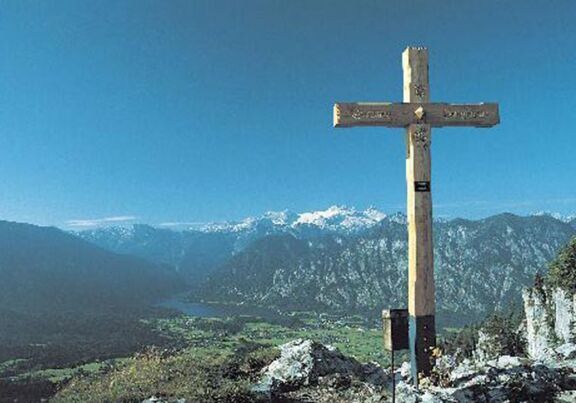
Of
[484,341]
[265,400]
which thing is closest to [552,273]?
[484,341]

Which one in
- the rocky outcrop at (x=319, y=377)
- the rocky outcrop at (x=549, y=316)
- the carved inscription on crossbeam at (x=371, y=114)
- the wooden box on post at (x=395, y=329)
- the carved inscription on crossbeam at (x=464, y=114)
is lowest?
the rocky outcrop at (x=549, y=316)

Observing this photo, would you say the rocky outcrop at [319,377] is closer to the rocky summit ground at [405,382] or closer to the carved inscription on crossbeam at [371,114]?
the rocky summit ground at [405,382]

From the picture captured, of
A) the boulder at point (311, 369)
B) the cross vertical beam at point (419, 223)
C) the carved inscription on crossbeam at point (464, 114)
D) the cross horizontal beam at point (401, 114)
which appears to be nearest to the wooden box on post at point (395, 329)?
the cross vertical beam at point (419, 223)

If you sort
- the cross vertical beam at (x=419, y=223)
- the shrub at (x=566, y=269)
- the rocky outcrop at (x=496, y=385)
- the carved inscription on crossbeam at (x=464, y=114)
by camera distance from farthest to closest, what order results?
the shrub at (x=566, y=269) → the carved inscription on crossbeam at (x=464, y=114) → the cross vertical beam at (x=419, y=223) → the rocky outcrop at (x=496, y=385)

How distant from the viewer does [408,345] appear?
15.3 metres

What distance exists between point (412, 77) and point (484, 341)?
107 metres

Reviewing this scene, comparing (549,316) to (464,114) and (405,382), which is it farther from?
(464,114)

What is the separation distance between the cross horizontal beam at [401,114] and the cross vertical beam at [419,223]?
277 mm

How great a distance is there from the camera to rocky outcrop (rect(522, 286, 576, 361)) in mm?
59616

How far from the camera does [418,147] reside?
52.9ft

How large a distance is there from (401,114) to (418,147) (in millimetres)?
1089

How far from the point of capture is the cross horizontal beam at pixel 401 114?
1588cm

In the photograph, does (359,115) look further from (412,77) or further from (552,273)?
(552,273)

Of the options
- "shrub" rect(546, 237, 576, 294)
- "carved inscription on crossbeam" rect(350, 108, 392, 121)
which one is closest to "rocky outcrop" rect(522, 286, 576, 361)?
"shrub" rect(546, 237, 576, 294)
